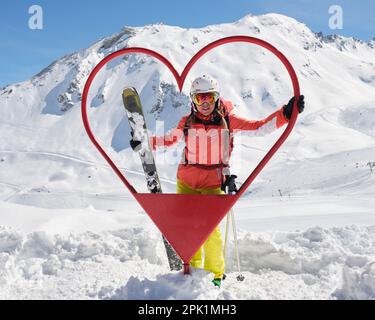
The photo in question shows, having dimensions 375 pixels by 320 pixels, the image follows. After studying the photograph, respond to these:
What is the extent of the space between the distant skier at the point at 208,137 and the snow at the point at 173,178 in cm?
44

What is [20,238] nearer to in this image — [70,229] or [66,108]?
[70,229]

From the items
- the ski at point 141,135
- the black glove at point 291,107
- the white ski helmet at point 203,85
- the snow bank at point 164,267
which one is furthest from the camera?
the ski at point 141,135

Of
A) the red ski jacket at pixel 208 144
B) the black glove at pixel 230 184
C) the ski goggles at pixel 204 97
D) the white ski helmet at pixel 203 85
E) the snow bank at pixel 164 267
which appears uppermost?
the white ski helmet at pixel 203 85

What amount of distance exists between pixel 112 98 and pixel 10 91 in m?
29.5

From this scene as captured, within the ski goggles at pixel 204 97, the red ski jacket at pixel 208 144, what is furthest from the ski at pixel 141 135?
the ski goggles at pixel 204 97

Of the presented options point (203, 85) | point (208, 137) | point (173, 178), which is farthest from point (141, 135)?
point (173, 178)

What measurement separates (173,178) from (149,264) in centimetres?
3825

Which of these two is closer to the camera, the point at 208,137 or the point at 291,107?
the point at 291,107

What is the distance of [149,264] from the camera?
16.0ft

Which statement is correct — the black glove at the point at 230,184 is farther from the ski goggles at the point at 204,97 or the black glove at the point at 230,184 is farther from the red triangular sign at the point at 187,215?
the ski goggles at the point at 204,97

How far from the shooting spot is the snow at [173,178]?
425 centimetres

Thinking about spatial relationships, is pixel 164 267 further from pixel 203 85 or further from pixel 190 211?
pixel 203 85

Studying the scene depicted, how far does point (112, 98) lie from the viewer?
93125 mm

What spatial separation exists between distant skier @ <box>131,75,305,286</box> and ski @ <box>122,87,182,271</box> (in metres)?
0.10
